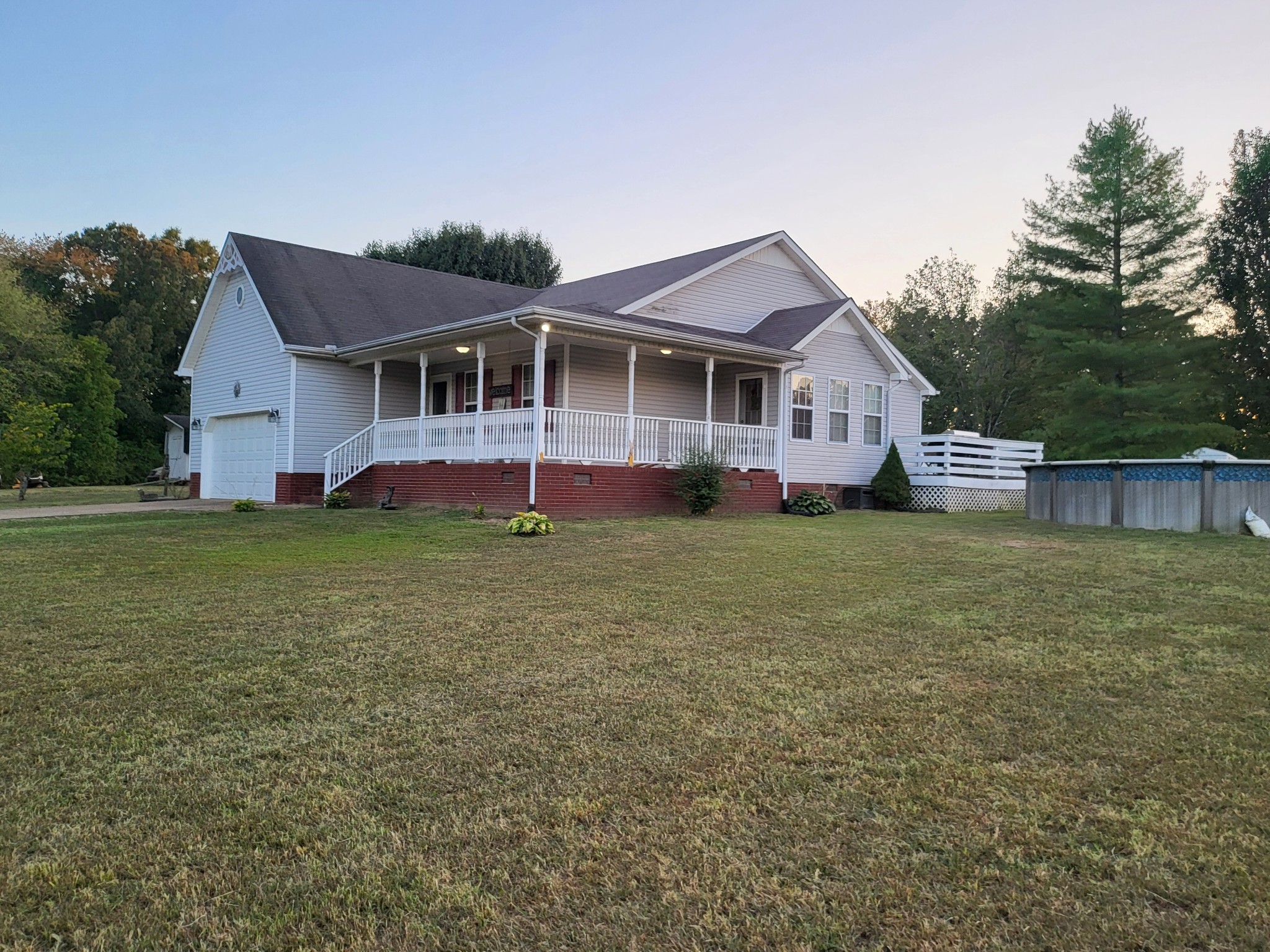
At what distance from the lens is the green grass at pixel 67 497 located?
698 inches

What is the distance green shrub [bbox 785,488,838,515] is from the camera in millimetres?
15967

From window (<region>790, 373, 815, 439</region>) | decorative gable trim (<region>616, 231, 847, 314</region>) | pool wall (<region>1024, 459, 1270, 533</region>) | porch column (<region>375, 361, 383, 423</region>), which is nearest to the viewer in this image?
pool wall (<region>1024, 459, 1270, 533</region>)

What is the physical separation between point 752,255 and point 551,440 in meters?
7.83

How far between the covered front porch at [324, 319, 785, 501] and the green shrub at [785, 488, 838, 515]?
2.54ft

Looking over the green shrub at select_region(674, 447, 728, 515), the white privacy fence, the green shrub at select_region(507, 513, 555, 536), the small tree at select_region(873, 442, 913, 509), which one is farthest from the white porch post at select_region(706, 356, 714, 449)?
the green shrub at select_region(507, 513, 555, 536)

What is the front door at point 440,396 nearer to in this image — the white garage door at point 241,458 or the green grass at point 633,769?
the white garage door at point 241,458

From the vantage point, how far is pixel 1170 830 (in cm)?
251

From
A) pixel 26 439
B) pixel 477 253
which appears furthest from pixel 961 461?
pixel 477 253

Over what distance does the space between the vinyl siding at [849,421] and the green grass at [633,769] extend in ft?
36.2

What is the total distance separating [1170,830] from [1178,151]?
27373 mm

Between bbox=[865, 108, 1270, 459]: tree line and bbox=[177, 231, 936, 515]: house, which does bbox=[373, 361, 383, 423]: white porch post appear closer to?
bbox=[177, 231, 936, 515]: house

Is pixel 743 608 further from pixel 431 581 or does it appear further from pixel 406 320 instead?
pixel 406 320

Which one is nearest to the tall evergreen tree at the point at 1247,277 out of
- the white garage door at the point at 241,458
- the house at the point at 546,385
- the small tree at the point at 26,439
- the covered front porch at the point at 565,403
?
the house at the point at 546,385

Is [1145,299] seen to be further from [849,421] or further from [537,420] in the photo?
[537,420]
